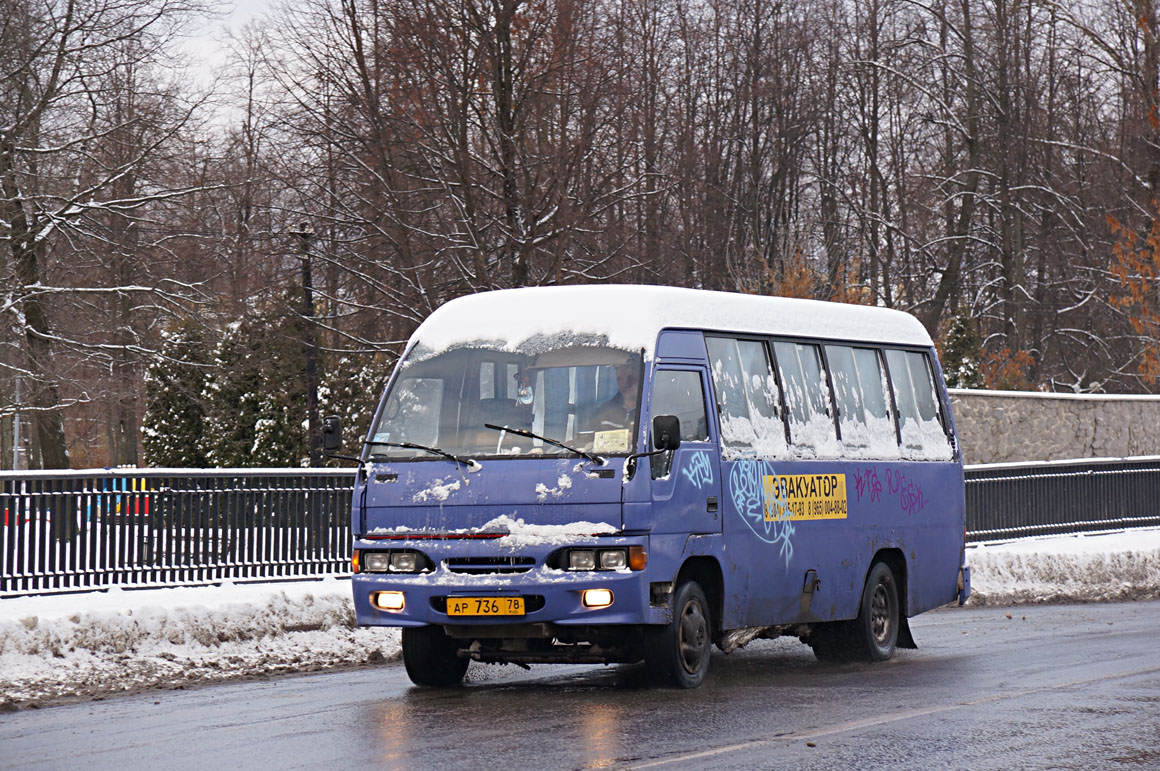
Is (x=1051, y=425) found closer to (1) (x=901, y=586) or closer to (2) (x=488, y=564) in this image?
(1) (x=901, y=586)

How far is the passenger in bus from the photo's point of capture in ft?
37.3

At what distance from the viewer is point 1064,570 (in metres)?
23.2

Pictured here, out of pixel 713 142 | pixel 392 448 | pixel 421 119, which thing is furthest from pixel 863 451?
pixel 713 142

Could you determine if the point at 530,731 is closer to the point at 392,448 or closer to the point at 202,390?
the point at 392,448

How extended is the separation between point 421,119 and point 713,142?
23.6 m

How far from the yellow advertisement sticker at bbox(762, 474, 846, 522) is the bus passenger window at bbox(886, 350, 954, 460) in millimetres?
1534

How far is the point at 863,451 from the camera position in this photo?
46.6 ft

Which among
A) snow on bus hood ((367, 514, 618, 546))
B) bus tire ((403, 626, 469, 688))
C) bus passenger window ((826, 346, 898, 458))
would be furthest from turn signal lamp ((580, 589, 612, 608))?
bus passenger window ((826, 346, 898, 458))

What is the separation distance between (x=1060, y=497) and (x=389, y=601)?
1690 centimetres

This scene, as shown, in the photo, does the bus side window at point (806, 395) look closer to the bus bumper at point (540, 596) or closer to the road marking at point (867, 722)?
the bus bumper at point (540, 596)

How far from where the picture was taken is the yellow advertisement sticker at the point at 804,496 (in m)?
12.8

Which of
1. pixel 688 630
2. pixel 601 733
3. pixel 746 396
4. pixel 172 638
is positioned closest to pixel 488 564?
pixel 688 630

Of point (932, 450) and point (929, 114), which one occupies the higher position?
point (929, 114)

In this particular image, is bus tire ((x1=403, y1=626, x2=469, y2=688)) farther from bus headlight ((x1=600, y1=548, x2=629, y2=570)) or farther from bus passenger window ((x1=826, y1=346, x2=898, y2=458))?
bus passenger window ((x1=826, y1=346, x2=898, y2=458))
